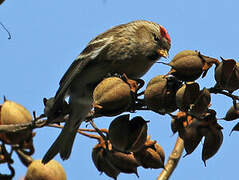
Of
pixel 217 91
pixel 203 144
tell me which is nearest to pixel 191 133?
pixel 203 144

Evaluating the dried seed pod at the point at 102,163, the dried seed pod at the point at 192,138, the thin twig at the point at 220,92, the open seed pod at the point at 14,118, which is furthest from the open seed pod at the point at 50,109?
the thin twig at the point at 220,92

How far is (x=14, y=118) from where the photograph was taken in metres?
3.11

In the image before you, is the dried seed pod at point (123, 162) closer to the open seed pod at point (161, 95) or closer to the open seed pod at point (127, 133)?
the open seed pod at point (127, 133)

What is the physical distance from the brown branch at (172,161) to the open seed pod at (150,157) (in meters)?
0.17

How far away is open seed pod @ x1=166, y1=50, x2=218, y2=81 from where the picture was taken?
8.41 feet

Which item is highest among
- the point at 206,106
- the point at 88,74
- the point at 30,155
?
the point at 206,106

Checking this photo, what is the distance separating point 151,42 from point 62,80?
0.92m

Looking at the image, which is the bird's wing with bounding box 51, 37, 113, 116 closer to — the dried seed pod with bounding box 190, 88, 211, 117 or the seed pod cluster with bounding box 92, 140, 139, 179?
the seed pod cluster with bounding box 92, 140, 139, 179

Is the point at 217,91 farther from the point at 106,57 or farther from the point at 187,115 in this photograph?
the point at 106,57

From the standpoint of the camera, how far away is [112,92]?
2.67 m

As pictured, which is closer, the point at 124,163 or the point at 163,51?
the point at 124,163

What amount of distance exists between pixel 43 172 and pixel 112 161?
552 mm

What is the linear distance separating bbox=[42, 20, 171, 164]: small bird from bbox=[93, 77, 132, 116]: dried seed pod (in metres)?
1.04

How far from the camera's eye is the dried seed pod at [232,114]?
8.43 ft
